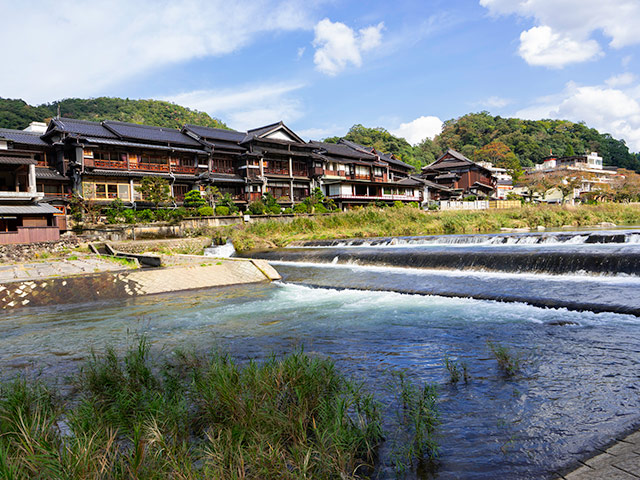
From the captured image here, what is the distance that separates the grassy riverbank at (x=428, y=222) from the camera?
1251 inches

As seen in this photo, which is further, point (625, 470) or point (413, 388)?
point (413, 388)

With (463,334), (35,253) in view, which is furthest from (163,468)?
(35,253)

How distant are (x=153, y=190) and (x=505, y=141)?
91.9 metres

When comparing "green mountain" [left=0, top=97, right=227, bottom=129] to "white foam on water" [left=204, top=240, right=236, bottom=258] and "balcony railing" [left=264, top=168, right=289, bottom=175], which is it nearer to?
"balcony railing" [left=264, top=168, right=289, bottom=175]

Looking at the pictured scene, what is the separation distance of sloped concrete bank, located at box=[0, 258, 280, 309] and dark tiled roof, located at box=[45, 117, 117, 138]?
24473 millimetres

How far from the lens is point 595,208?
35594 millimetres

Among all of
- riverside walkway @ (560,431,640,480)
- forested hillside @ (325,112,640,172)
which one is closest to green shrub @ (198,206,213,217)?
riverside walkway @ (560,431,640,480)

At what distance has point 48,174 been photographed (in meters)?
33.1

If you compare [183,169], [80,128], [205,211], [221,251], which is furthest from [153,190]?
[221,251]

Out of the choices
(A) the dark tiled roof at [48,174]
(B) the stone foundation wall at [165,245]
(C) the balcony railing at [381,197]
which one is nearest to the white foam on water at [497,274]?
(B) the stone foundation wall at [165,245]

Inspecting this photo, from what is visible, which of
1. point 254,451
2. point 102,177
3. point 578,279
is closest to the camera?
point 254,451

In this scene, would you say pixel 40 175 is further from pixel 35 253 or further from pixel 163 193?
pixel 35 253

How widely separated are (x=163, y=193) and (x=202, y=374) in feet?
104

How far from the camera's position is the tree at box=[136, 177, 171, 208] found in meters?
33.2
